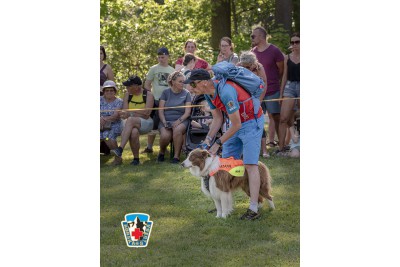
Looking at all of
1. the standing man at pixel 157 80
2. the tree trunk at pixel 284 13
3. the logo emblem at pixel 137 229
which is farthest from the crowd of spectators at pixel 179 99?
the logo emblem at pixel 137 229

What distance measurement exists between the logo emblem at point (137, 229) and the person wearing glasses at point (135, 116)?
665 millimetres

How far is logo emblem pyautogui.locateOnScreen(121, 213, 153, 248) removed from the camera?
8.68m

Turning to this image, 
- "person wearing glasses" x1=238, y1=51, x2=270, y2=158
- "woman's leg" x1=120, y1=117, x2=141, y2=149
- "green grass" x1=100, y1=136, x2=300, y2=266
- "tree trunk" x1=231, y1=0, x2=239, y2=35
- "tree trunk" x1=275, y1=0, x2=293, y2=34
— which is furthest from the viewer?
"woman's leg" x1=120, y1=117, x2=141, y2=149

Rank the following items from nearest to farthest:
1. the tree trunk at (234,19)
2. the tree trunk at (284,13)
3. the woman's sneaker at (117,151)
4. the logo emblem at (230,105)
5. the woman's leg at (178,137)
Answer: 1. the tree trunk at (284,13)
2. the logo emblem at (230,105)
3. the tree trunk at (234,19)
4. the woman's sneaker at (117,151)
5. the woman's leg at (178,137)

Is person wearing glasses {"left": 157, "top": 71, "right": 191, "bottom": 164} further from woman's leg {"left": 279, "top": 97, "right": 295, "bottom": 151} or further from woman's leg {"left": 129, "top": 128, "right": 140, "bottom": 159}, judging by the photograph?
woman's leg {"left": 279, "top": 97, "right": 295, "bottom": 151}

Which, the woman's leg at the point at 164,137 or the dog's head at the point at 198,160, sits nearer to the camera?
the dog's head at the point at 198,160

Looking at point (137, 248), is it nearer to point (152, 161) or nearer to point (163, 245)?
point (163, 245)

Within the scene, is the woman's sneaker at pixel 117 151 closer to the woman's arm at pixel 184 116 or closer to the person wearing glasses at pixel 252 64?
the woman's arm at pixel 184 116

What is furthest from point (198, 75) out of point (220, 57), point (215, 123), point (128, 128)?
point (128, 128)

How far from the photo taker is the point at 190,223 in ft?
29.0

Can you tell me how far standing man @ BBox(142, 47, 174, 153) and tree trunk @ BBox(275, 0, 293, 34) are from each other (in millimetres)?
988

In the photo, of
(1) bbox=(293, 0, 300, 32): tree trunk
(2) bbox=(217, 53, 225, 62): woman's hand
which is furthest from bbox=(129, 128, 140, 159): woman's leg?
(1) bbox=(293, 0, 300, 32): tree trunk

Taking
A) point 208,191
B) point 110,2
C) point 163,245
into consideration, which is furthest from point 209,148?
point 110,2

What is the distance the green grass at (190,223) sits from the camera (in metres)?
8.48
